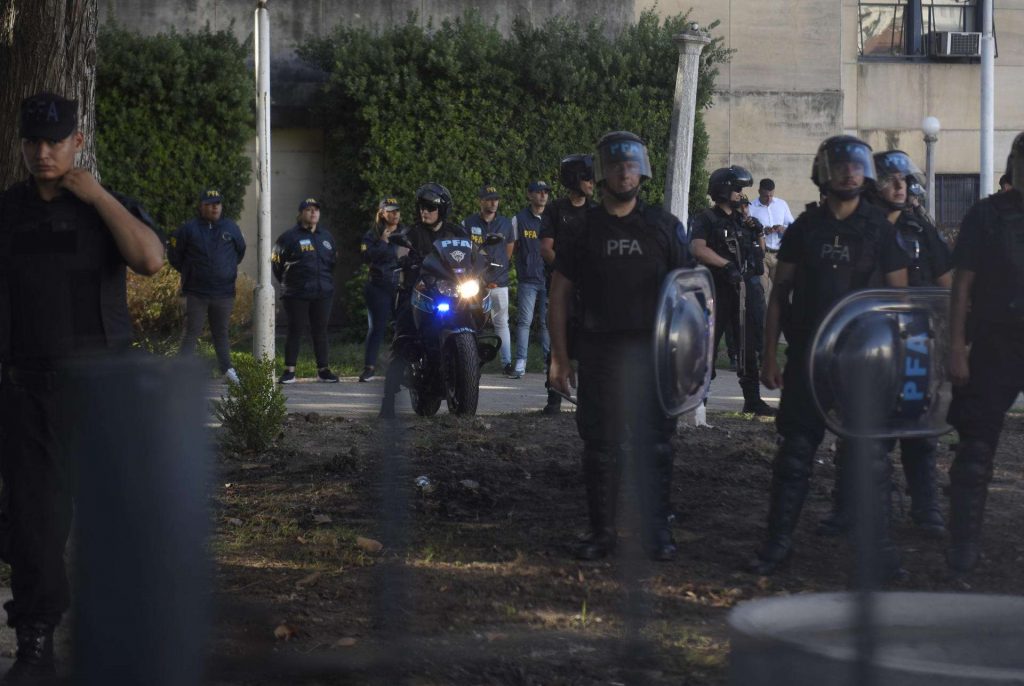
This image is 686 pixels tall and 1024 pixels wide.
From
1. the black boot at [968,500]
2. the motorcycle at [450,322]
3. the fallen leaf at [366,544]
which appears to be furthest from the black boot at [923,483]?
the motorcycle at [450,322]

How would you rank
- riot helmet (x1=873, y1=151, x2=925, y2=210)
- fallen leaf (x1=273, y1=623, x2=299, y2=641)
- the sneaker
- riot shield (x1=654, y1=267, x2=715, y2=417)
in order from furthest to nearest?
1. the sneaker
2. riot helmet (x1=873, y1=151, x2=925, y2=210)
3. riot shield (x1=654, y1=267, x2=715, y2=417)
4. fallen leaf (x1=273, y1=623, x2=299, y2=641)

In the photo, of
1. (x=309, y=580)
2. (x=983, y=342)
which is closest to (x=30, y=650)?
(x=309, y=580)

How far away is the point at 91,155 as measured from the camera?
24.0 feet

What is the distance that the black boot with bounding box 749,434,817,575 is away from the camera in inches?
234

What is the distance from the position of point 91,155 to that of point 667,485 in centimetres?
339

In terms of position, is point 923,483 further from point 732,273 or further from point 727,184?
point 727,184

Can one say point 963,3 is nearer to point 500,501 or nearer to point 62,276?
point 500,501

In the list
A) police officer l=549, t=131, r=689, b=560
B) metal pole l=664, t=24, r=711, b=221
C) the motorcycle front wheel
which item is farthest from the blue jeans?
police officer l=549, t=131, r=689, b=560

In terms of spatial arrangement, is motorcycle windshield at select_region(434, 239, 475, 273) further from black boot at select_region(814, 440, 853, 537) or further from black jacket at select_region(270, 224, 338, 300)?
black boot at select_region(814, 440, 853, 537)

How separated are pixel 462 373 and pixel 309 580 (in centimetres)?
437

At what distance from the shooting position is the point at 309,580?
18.8ft

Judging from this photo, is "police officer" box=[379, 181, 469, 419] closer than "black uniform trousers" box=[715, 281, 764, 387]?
Yes

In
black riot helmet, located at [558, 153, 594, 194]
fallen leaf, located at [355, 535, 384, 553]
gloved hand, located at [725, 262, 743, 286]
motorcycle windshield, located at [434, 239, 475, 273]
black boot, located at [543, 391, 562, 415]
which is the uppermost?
black riot helmet, located at [558, 153, 594, 194]

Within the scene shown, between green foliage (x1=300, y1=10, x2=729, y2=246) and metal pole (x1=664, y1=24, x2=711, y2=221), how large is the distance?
8.96m
